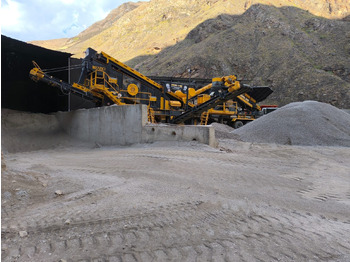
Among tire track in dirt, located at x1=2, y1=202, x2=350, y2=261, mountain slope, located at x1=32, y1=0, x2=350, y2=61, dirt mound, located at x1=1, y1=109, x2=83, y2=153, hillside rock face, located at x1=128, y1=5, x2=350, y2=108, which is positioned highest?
mountain slope, located at x1=32, y1=0, x2=350, y2=61

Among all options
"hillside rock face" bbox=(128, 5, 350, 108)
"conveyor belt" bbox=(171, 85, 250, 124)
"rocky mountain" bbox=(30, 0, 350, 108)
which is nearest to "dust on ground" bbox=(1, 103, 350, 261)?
"conveyor belt" bbox=(171, 85, 250, 124)

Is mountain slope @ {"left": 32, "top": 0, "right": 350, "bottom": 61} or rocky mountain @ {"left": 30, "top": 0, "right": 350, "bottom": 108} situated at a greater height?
mountain slope @ {"left": 32, "top": 0, "right": 350, "bottom": 61}

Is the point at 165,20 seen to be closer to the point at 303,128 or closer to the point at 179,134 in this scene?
the point at 303,128

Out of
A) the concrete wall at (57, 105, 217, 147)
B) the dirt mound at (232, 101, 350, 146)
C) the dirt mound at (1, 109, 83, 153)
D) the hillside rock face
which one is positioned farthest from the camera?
the hillside rock face

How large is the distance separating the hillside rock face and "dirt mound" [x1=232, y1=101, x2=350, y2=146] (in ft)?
58.7

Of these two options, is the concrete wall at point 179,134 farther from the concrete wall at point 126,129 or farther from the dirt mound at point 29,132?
the dirt mound at point 29,132

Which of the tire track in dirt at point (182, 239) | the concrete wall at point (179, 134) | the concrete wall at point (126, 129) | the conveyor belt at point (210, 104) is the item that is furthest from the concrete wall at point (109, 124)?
the tire track in dirt at point (182, 239)

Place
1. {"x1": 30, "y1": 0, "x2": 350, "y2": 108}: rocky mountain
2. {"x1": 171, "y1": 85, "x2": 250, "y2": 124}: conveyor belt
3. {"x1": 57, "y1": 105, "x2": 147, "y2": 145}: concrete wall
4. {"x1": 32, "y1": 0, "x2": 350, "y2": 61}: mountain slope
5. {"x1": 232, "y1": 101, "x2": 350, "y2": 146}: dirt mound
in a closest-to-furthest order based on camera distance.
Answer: {"x1": 57, "y1": 105, "x2": 147, "y2": 145}: concrete wall, {"x1": 232, "y1": 101, "x2": 350, "y2": 146}: dirt mound, {"x1": 171, "y1": 85, "x2": 250, "y2": 124}: conveyor belt, {"x1": 30, "y1": 0, "x2": 350, "y2": 108}: rocky mountain, {"x1": 32, "y1": 0, "x2": 350, "y2": 61}: mountain slope

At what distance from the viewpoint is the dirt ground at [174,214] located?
2.36m

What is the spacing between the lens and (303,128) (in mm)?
12047

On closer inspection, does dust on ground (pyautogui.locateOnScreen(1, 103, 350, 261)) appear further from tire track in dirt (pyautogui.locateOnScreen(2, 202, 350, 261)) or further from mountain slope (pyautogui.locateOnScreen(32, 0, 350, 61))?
mountain slope (pyautogui.locateOnScreen(32, 0, 350, 61))

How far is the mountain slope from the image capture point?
49531 mm

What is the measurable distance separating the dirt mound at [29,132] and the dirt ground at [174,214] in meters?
6.70

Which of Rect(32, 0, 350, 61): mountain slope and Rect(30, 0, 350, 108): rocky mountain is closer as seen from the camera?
Rect(30, 0, 350, 108): rocky mountain
